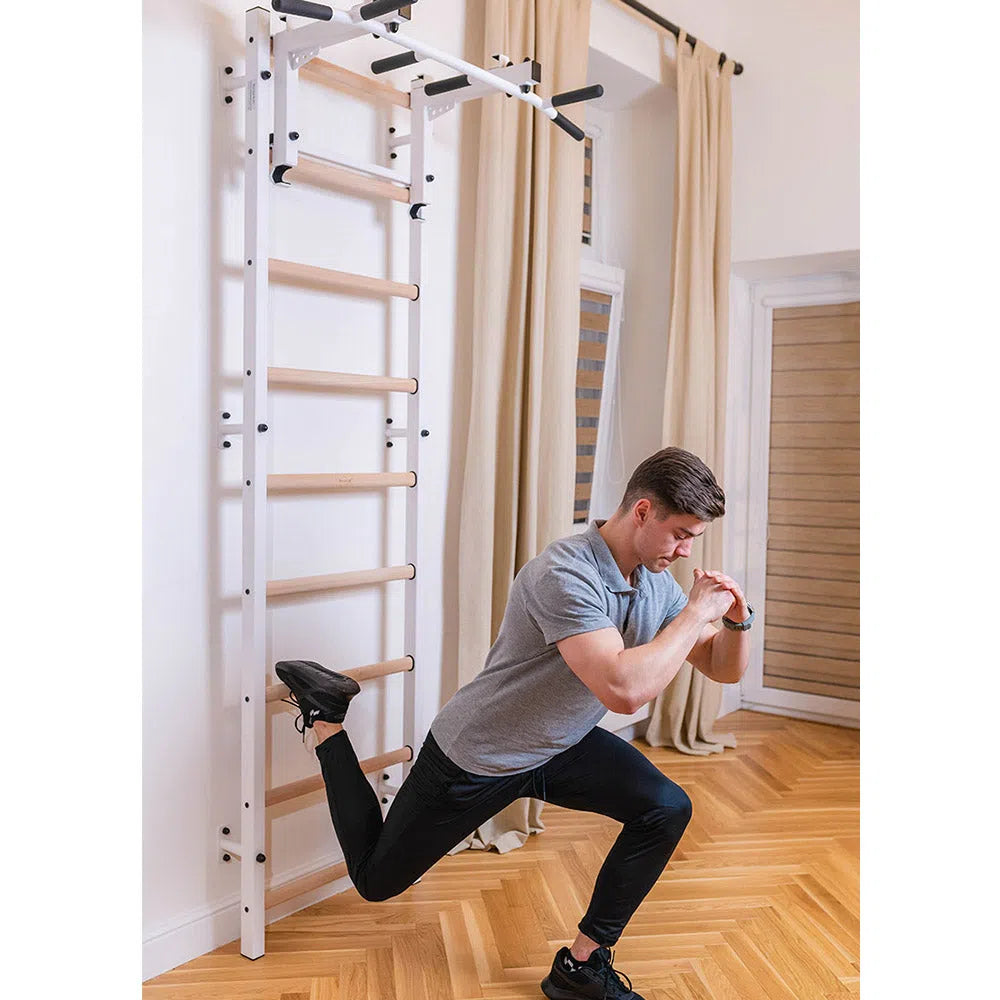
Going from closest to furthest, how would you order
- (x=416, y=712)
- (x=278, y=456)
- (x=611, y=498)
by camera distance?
(x=278, y=456)
(x=416, y=712)
(x=611, y=498)

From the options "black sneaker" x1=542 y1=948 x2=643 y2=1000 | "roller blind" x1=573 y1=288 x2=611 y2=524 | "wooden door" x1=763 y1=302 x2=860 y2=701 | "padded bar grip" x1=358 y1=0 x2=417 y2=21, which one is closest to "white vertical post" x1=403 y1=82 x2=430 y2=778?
"padded bar grip" x1=358 y1=0 x2=417 y2=21

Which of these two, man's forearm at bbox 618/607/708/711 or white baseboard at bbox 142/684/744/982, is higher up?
man's forearm at bbox 618/607/708/711

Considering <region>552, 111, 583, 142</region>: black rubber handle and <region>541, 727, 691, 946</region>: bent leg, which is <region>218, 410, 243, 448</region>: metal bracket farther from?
<region>552, 111, 583, 142</region>: black rubber handle

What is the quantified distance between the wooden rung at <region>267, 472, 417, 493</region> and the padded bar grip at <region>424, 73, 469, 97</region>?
1024 mm

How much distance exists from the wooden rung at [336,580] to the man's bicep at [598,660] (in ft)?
2.47

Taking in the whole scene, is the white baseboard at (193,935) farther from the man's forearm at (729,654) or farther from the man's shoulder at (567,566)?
the man's forearm at (729,654)

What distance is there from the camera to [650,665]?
6.46ft

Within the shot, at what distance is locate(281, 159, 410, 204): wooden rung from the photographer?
245 centimetres

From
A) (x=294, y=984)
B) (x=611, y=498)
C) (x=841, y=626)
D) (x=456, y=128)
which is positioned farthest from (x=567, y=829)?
(x=456, y=128)

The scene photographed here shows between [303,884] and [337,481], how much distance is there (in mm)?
1021

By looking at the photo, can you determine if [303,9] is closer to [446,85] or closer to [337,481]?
[446,85]
